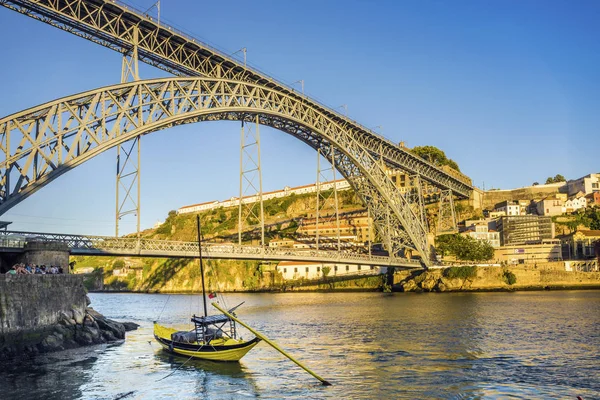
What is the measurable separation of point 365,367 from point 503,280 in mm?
60609

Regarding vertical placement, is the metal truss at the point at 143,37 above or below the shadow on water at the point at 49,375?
above

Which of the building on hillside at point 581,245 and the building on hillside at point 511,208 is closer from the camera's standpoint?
the building on hillside at point 581,245

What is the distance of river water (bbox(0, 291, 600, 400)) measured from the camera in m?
20.8

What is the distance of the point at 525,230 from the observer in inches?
3802

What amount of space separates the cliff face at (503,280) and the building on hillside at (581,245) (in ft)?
25.4

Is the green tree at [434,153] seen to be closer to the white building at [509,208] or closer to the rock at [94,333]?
the white building at [509,208]

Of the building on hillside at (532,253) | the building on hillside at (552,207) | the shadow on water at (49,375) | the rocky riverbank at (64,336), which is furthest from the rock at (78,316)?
the building on hillside at (552,207)

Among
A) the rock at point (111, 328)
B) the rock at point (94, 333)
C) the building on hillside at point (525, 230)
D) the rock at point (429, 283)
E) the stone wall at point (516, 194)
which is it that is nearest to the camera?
the rock at point (94, 333)

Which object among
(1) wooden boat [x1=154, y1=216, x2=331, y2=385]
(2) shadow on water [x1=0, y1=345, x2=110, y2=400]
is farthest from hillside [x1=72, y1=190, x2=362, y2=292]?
(2) shadow on water [x1=0, y1=345, x2=110, y2=400]

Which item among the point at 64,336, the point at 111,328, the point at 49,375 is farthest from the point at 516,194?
the point at 49,375

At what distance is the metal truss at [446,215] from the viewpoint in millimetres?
97125

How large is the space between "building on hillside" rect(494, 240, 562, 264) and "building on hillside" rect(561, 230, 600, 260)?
135 centimetres

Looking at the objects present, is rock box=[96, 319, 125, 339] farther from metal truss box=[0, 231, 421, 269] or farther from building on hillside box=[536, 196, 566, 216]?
building on hillside box=[536, 196, 566, 216]

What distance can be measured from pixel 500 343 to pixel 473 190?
84.5 meters
